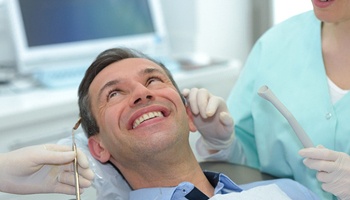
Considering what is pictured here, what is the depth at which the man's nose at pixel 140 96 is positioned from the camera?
136 centimetres

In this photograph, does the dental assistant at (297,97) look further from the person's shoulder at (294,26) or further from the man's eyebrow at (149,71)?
the man's eyebrow at (149,71)

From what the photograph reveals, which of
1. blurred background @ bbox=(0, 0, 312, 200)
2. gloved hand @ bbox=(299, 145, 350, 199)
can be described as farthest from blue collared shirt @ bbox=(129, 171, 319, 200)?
blurred background @ bbox=(0, 0, 312, 200)

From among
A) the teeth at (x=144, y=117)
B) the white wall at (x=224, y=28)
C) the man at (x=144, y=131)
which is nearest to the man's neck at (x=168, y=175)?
the man at (x=144, y=131)

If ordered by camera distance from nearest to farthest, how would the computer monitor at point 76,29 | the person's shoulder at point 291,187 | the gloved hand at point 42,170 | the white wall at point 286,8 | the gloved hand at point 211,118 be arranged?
the gloved hand at point 42,170 < the person's shoulder at point 291,187 < the gloved hand at point 211,118 < the computer monitor at point 76,29 < the white wall at point 286,8

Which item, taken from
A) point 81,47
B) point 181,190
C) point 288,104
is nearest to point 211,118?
point 288,104


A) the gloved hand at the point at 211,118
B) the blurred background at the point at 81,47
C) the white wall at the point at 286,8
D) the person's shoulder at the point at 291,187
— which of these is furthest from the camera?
the white wall at the point at 286,8

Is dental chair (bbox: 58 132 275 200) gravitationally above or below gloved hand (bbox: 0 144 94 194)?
below

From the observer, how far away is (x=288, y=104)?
1522 mm

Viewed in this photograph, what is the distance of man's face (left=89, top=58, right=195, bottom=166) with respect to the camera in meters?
1.32

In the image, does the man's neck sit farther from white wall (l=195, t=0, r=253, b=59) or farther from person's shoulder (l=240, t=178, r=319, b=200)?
white wall (l=195, t=0, r=253, b=59)

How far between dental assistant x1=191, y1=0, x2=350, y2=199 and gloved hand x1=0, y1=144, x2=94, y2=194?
481 millimetres

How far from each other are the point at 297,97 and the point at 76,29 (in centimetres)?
145

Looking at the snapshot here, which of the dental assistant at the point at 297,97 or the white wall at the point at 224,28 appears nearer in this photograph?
the dental assistant at the point at 297,97

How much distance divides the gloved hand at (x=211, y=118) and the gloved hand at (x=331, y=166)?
304 millimetres
